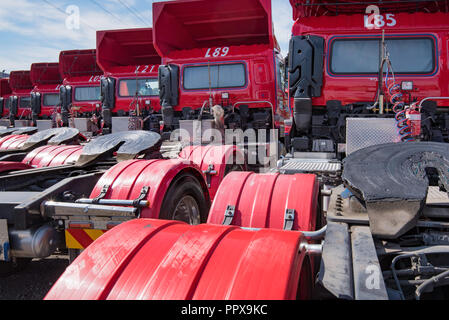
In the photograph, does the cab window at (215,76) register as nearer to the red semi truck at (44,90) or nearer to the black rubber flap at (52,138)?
the black rubber flap at (52,138)

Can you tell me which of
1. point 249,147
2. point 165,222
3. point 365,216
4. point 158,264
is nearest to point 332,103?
point 249,147

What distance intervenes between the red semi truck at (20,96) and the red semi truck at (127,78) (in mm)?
8162

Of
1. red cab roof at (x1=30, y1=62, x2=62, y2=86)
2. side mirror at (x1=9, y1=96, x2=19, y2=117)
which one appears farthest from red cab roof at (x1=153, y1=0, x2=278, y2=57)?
side mirror at (x1=9, y1=96, x2=19, y2=117)

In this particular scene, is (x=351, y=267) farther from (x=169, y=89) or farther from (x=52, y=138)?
(x=169, y=89)

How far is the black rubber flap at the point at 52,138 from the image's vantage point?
582 cm

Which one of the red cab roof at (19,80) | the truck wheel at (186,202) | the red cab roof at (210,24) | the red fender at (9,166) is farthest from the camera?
the red cab roof at (19,80)

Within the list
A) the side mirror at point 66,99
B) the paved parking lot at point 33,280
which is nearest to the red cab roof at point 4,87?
the side mirror at point 66,99

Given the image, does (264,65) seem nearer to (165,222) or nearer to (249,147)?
(249,147)

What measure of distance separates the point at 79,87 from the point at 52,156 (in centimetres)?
801

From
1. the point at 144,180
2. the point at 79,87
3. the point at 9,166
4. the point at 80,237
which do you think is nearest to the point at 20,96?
the point at 79,87

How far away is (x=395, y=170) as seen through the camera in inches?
79.7

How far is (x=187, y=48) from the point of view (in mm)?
7992

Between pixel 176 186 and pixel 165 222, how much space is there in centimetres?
117

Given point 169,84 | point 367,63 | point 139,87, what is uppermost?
point 139,87
